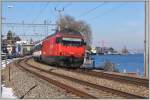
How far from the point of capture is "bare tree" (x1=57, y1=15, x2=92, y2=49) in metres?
30.0

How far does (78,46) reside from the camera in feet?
77.3

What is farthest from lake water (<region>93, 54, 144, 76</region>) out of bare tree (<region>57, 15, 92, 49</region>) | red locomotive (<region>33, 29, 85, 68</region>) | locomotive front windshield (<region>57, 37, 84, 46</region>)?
locomotive front windshield (<region>57, 37, 84, 46</region>)

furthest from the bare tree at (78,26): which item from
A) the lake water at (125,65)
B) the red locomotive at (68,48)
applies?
the red locomotive at (68,48)

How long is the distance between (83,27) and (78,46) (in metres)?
7.51

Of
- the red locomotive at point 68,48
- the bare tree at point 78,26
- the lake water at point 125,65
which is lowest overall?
the lake water at point 125,65

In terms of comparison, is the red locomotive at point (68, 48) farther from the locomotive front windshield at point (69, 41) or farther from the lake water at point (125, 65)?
the lake water at point (125, 65)

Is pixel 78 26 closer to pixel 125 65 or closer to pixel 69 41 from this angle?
pixel 125 65

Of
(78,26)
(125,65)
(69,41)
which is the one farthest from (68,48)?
(125,65)

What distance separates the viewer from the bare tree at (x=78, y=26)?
30.0m

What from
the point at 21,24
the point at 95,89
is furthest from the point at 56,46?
the point at 21,24

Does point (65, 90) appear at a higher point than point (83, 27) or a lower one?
lower

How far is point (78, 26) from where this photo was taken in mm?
32094

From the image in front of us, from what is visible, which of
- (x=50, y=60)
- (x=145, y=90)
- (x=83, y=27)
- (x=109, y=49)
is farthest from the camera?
(x=83, y=27)

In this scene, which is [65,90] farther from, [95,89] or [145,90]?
[145,90]
